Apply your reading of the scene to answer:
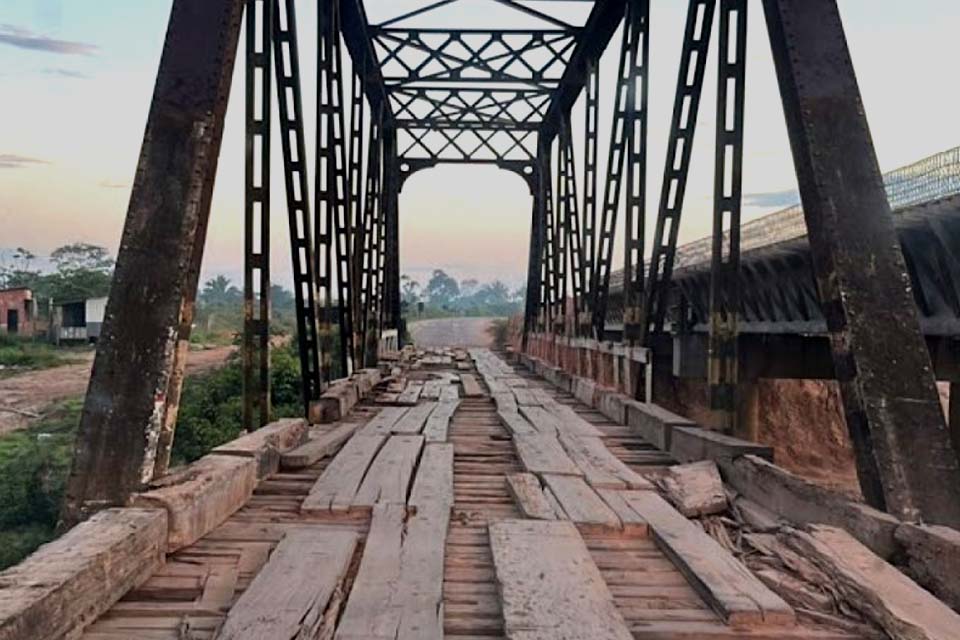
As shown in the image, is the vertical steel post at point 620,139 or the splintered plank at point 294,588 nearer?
the splintered plank at point 294,588

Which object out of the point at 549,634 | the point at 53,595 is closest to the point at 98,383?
the point at 53,595

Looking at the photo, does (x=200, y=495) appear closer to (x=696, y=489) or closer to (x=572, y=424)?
(x=696, y=489)

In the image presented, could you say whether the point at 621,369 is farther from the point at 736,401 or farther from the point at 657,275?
the point at 736,401

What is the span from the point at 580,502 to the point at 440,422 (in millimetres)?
3503

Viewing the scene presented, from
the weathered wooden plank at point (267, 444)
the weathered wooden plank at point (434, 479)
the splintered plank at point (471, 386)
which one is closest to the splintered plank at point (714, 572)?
the weathered wooden plank at point (434, 479)

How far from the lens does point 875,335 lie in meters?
3.81

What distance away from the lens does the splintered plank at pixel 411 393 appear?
9730 millimetres

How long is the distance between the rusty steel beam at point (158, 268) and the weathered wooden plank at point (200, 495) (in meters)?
0.19

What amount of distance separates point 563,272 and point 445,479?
493 inches

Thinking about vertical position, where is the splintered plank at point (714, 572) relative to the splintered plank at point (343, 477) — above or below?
below

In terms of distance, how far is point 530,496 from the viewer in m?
4.44

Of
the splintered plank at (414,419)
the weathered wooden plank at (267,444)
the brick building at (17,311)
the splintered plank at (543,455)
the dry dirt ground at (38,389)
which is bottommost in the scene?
the dry dirt ground at (38,389)

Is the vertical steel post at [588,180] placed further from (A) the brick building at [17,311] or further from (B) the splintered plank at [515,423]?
(A) the brick building at [17,311]

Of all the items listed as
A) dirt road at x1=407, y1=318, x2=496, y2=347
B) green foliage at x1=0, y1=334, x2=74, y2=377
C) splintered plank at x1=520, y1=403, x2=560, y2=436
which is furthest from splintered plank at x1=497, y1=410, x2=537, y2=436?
green foliage at x1=0, y1=334, x2=74, y2=377
